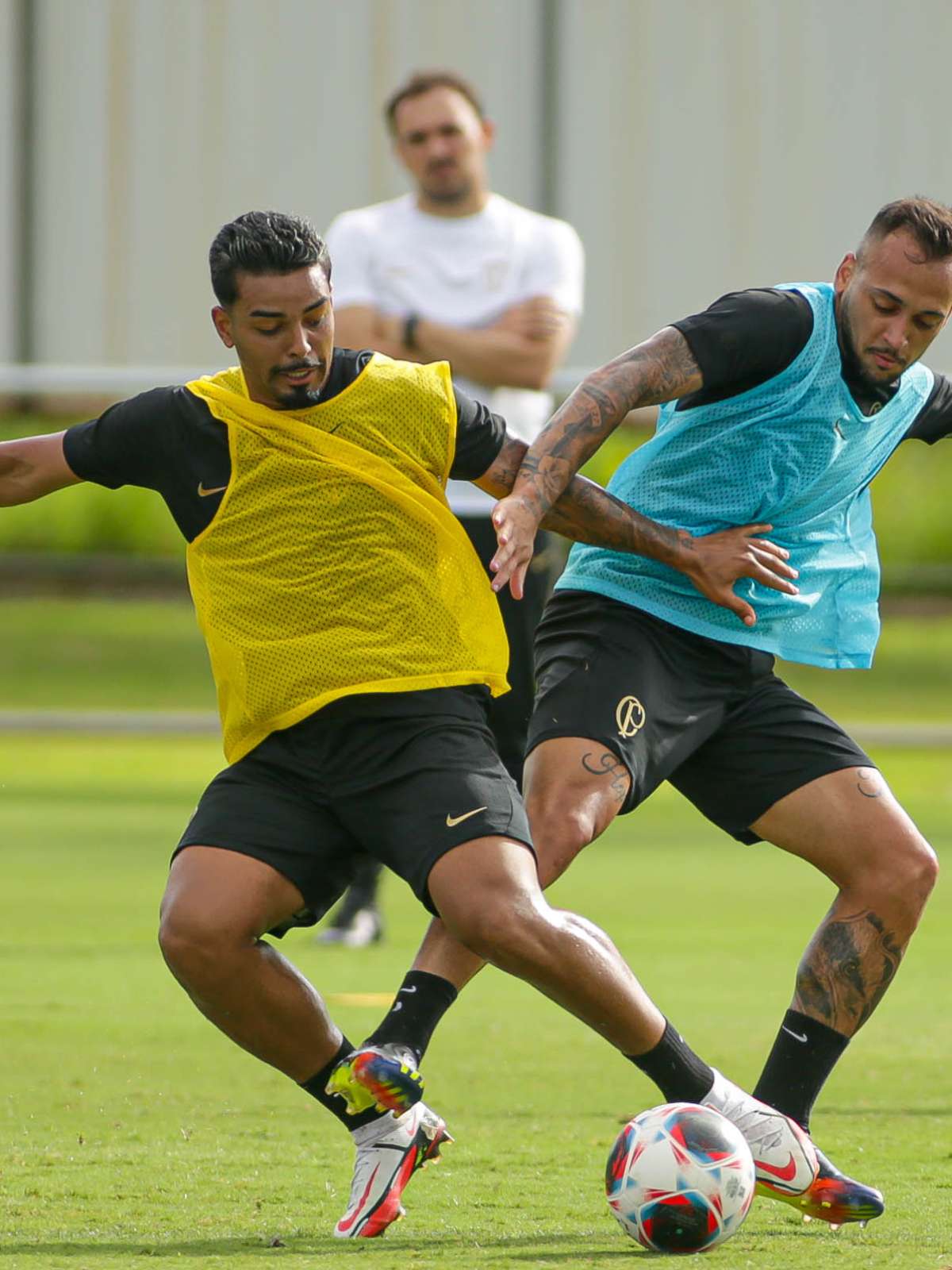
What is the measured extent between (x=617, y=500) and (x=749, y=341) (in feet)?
1.44

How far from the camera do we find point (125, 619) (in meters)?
23.1

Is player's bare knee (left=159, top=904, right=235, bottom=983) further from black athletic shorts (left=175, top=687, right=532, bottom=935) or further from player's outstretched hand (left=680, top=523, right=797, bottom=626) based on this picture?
player's outstretched hand (left=680, top=523, right=797, bottom=626)

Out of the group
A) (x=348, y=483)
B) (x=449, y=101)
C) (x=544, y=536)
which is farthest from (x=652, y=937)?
(x=348, y=483)

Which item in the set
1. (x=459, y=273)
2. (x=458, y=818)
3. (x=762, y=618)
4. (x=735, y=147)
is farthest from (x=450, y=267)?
(x=735, y=147)

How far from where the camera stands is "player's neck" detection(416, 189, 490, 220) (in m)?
7.39

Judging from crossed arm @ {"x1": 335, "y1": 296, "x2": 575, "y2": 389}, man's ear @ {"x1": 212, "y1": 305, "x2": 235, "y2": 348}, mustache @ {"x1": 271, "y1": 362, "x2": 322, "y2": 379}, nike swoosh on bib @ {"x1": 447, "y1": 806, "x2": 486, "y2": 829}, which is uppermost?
man's ear @ {"x1": 212, "y1": 305, "x2": 235, "y2": 348}

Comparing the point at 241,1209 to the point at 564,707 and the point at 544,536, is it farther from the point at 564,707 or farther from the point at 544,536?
the point at 544,536

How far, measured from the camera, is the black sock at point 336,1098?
4.34 meters

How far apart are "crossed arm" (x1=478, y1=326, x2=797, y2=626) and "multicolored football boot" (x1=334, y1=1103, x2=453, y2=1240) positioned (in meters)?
1.11

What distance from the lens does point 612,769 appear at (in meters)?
4.65

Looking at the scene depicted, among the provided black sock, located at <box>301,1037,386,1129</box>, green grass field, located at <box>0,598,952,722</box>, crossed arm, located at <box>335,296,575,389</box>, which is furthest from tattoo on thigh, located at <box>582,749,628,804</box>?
green grass field, located at <box>0,598,952,722</box>

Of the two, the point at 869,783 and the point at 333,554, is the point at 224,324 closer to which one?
the point at 333,554

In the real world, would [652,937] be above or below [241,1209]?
below

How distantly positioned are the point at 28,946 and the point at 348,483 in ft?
13.2
